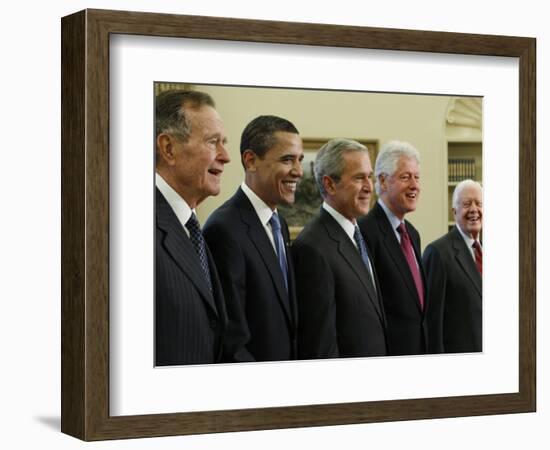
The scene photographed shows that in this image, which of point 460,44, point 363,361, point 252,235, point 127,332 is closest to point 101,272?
point 127,332

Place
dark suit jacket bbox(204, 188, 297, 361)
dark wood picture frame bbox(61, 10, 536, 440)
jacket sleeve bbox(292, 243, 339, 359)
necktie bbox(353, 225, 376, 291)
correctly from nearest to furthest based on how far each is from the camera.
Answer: dark wood picture frame bbox(61, 10, 536, 440) < dark suit jacket bbox(204, 188, 297, 361) < jacket sleeve bbox(292, 243, 339, 359) < necktie bbox(353, 225, 376, 291)

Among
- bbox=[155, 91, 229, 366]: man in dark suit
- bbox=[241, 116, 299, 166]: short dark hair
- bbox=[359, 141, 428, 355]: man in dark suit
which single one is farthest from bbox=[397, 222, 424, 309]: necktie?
bbox=[155, 91, 229, 366]: man in dark suit

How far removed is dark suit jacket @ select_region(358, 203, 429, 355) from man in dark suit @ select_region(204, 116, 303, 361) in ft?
0.92

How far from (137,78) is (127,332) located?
2.14 feet

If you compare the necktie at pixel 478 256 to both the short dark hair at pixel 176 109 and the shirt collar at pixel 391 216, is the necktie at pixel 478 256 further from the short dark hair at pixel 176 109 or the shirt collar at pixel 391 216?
the short dark hair at pixel 176 109

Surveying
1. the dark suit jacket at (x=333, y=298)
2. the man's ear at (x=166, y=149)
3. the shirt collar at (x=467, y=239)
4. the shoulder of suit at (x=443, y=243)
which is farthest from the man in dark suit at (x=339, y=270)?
the man's ear at (x=166, y=149)

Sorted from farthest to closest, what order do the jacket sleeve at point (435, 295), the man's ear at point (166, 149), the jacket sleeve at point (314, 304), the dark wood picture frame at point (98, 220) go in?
the jacket sleeve at point (435, 295), the jacket sleeve at point (314, 304), the man's ear at point (166, 149), the dark wood picture frame at point (98, 220)

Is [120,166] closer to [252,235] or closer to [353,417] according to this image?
[252,235]

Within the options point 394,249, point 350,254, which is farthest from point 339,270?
point 394,249

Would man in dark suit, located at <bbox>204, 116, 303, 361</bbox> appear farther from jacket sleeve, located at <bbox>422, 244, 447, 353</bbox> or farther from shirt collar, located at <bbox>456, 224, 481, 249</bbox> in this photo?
shirt collar, located at <bbox>456, 224, 481, 249</bbox>

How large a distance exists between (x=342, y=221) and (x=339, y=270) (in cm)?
14

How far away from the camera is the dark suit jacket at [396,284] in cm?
412

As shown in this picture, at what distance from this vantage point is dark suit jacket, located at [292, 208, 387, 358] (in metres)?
4.00

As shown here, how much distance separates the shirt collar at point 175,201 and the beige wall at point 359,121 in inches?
1.6
